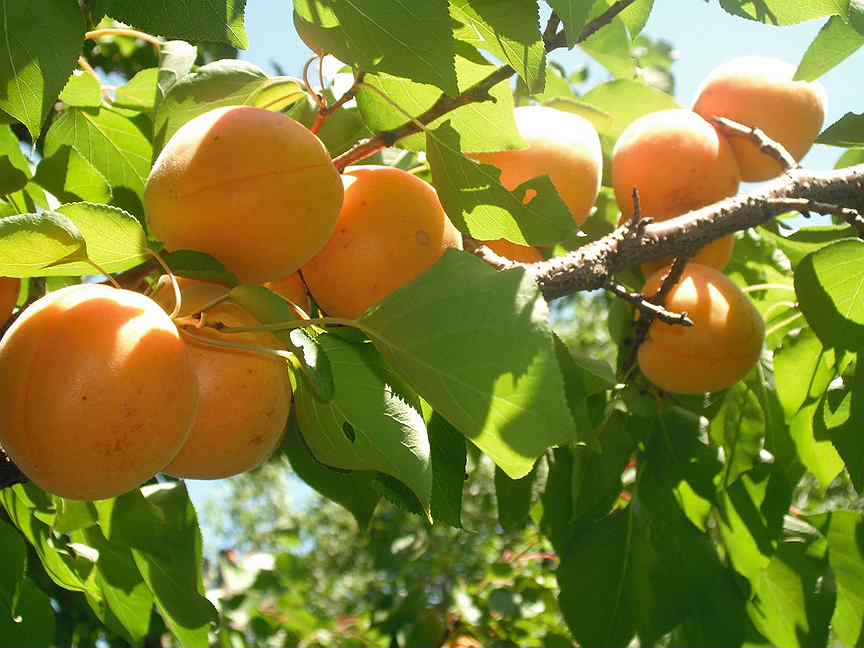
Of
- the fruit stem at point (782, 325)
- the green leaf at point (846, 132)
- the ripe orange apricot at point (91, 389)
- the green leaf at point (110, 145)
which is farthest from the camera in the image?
the fruit stem at point (782, 325)

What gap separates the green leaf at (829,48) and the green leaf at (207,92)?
0.61 metres

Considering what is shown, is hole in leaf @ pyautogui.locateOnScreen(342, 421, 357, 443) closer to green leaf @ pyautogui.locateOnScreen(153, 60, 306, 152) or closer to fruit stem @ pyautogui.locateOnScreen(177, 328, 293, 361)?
fruit stem @ pyautogui.locateOnScreen(177, 328, 293, 361)

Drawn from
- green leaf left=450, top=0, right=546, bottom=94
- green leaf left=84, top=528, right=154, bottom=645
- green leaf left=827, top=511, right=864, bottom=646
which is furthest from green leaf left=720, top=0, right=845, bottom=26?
green leaf left=84, top=528, right=154, bottom=645

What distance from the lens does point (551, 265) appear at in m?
0.96

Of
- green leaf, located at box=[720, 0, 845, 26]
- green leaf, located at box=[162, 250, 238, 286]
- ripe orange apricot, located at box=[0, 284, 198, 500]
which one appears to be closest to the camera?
ripe orange apricot, located at box=[0, 284, 198, 500]

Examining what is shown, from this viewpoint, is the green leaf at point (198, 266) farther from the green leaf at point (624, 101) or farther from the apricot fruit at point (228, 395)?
the green leaf at point (624, 101)

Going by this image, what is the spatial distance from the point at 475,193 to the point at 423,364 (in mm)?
267

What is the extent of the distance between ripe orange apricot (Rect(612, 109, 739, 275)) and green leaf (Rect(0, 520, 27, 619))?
0.93 m

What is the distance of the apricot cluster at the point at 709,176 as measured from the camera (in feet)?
4.00

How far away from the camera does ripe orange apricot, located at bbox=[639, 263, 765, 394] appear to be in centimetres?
121

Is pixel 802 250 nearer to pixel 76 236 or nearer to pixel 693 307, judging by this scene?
pixel 693 307

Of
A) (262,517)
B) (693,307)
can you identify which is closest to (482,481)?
(262,517)

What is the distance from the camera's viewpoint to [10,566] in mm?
1096

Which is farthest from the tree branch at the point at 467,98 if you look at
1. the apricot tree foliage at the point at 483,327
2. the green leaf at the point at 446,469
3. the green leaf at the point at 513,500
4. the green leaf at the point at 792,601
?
the green leaf at the point at 792,601
